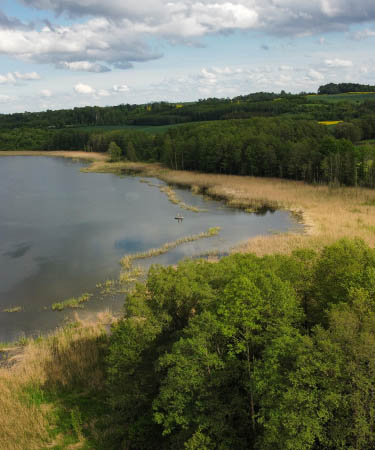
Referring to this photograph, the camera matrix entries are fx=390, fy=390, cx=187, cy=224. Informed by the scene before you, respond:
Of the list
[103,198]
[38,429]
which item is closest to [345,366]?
[38,429]

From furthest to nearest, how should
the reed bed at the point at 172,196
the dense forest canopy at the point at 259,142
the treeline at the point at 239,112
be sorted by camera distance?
1. the treeline at the point at 239,112
2. the dense forest canopy at the point at 259,142
3. the reed bed at the point at 172,196

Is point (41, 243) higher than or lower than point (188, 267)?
lower

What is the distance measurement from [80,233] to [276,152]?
40.7m

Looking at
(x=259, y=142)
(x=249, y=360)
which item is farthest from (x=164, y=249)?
(x=259, y=142)

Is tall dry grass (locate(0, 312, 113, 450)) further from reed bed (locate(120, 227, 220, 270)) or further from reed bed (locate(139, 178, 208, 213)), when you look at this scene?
reed bed (locate(139, 178, 208, 213))

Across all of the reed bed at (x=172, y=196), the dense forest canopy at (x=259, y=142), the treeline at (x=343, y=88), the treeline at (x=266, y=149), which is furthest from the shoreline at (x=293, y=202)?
the treeline at (x=343, y=88)

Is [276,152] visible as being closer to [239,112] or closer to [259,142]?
[259,142]

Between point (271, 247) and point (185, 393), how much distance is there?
2284cm

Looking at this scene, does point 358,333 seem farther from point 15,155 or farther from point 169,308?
point 15,155

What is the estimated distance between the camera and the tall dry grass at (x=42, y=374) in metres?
16.5

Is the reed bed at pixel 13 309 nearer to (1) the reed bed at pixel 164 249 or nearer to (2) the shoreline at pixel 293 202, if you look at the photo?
(1) the reed bed at pixel 164 249

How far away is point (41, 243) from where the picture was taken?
41.7m

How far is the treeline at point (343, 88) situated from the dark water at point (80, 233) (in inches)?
5042

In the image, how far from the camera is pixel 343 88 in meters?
168
